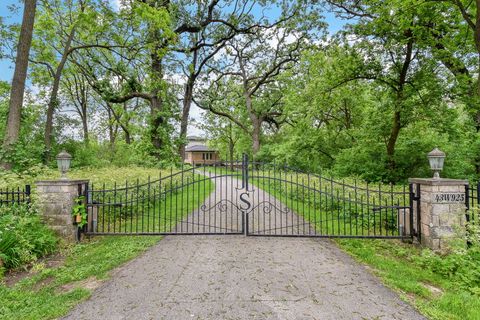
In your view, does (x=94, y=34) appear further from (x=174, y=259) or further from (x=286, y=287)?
(x=286, y=287)

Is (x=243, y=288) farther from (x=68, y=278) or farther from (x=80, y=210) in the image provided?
(x=80, y=210)

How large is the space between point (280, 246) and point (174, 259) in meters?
1.91

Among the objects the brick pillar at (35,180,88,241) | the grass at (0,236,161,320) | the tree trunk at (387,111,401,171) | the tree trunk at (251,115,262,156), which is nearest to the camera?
the grass at (0,236,161,320)

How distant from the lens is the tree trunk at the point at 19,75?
8375mm

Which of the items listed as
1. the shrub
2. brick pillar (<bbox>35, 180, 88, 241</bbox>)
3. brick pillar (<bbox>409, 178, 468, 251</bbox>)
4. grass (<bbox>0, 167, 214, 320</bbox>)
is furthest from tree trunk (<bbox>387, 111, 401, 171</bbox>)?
the shrub

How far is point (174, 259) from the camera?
422cm

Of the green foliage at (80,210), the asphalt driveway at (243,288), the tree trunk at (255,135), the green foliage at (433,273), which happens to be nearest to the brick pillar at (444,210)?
the green foliage at (433,273)

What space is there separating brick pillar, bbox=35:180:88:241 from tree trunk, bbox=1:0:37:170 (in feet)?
17.2

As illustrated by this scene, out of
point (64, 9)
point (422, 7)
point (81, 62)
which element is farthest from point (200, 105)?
point (422, 7)

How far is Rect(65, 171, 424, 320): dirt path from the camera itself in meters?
2.74

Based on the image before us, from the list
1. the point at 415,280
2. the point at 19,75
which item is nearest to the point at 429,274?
the point at 415,280

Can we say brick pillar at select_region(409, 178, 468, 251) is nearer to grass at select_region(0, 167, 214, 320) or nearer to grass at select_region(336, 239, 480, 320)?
grass at select_region(336, 239, 480, 320)

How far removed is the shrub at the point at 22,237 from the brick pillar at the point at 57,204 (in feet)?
0.44

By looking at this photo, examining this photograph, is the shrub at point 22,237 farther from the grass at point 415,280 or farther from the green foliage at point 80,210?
the grass at point 415,280
